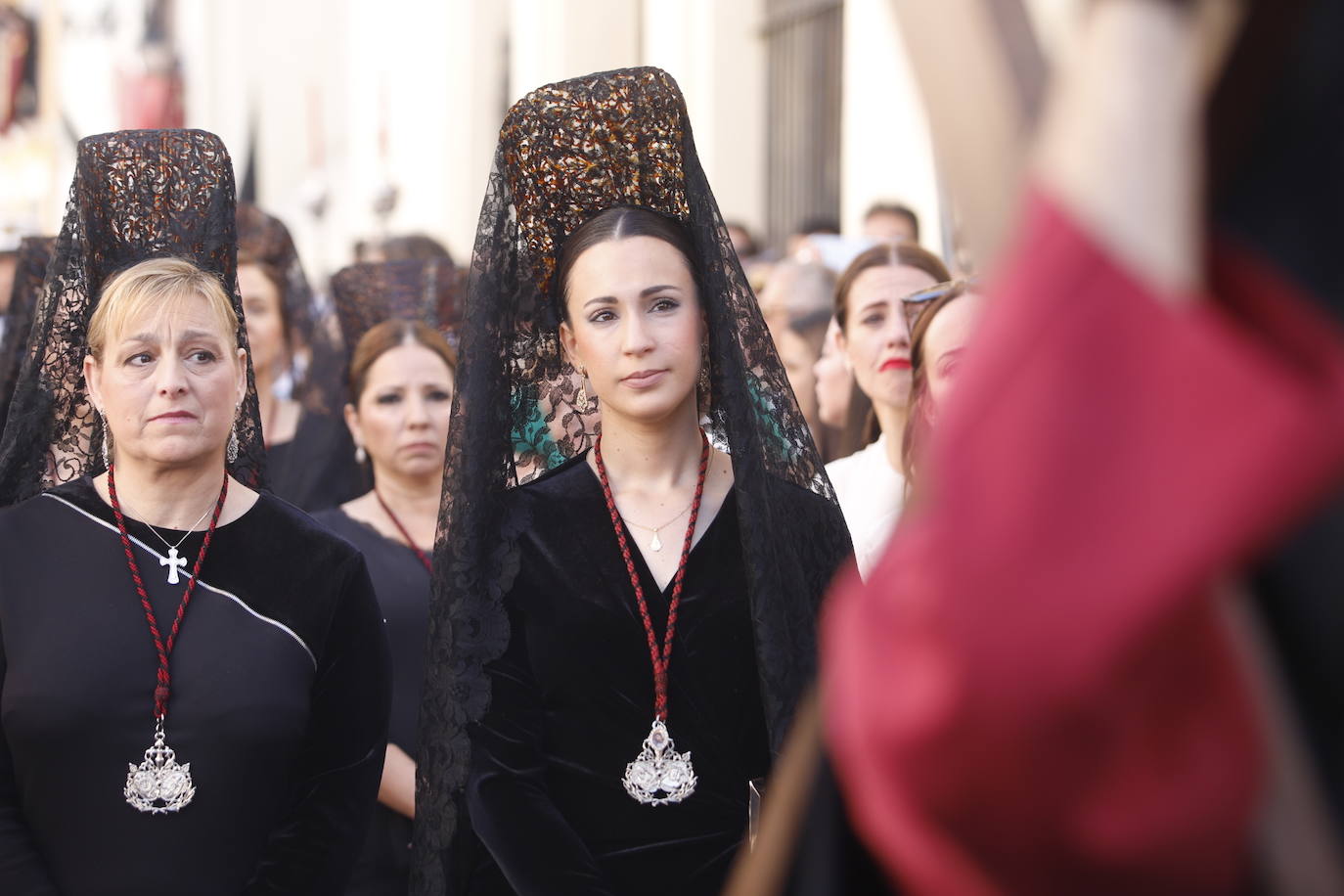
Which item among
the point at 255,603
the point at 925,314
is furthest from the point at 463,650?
the point at 925,314

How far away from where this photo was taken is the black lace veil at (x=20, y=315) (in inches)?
179

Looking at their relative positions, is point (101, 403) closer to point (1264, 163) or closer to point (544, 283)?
point (544, 283)

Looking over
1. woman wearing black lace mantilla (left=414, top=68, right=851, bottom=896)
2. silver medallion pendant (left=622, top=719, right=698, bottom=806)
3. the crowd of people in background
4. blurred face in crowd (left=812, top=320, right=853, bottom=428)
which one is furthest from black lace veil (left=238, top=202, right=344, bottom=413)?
silver medallion pendant (left=622, top=719, right=698, bottom=806)

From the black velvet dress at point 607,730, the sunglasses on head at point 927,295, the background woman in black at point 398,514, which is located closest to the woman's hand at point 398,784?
the background woman in black at point 398,514

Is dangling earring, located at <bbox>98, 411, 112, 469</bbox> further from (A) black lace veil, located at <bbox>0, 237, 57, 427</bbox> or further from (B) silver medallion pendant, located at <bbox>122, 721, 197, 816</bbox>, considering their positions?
(A) black lace veil, located at <bbox>0, 237, 57, 427</bbox>

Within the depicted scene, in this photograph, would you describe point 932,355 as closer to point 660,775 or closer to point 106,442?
point 660,775

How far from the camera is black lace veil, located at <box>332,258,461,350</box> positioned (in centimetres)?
571

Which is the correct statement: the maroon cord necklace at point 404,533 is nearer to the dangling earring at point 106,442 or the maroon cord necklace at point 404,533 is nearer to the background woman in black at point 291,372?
the background woman in black at point 291,372

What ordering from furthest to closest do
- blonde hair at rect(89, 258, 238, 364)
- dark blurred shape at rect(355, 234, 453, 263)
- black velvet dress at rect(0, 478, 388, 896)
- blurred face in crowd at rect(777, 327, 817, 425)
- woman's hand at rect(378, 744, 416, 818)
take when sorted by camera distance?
1. dark blurred shape at rect(355, 234, 453, 263)
2. blurred face in crowd at rect(777, 327, 817, 425)
3. woman's hand at rect(378, 744, 416, 818)
4. blonde hair at rect(89, 258, 238, 364)
5. black velvet dress at rect(0, 478, 388, 896)

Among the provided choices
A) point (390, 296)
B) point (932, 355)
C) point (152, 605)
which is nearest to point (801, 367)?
point (390, 296)

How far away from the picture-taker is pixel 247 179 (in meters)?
27.3

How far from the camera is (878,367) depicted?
4.75m

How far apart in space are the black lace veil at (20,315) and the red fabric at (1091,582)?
152 inches

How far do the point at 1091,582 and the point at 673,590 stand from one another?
93.4 inches
